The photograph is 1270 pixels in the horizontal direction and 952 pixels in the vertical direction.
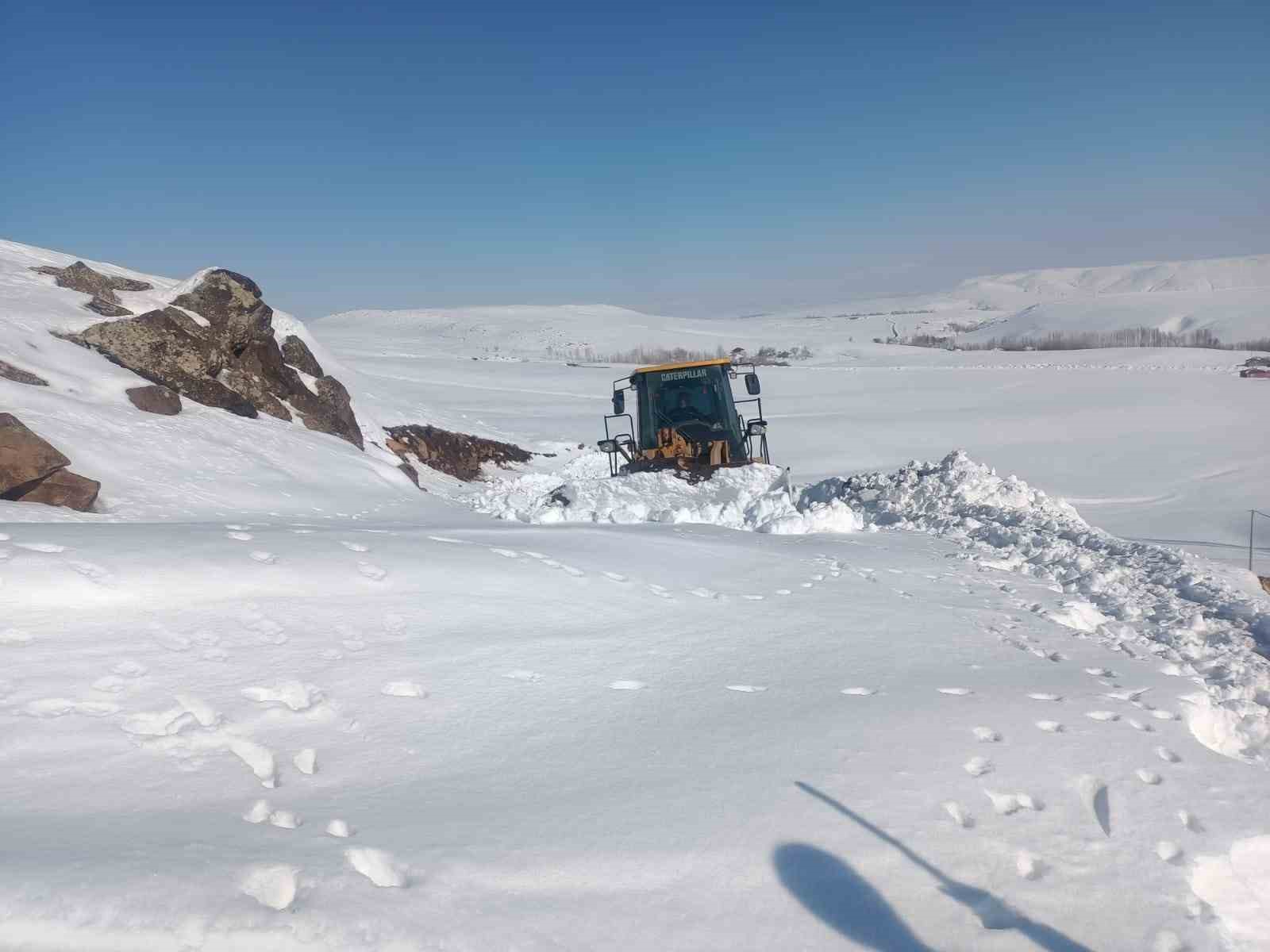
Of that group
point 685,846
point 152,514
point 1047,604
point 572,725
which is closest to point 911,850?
point 685,846

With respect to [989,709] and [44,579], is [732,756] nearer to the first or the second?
[989,709]

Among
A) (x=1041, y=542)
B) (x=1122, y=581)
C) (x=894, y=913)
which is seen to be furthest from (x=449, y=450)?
(x=894, y=913)

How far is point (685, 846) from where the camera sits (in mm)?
2916

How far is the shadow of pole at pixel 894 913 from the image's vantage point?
8.57ft

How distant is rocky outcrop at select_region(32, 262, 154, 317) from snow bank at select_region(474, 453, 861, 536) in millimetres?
6697

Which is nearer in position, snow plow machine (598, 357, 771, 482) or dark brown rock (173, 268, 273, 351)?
snow plow machine (598, 357, 771, 482)

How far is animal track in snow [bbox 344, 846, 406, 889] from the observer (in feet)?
8.45

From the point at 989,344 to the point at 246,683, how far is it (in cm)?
9339

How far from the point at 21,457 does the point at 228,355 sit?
7604mm

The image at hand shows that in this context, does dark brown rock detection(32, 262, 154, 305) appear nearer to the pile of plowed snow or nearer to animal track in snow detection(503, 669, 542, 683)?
the pile of plowed snow

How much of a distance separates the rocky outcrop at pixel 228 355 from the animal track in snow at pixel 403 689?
11.0 m

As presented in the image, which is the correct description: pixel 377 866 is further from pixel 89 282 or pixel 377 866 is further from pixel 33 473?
pixel 89 282

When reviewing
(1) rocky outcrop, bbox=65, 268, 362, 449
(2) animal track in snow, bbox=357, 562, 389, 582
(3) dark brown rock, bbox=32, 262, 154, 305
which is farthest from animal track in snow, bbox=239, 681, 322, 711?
(3) dark brown rock, bbox=32, 262, 154, 305

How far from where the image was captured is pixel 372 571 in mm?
4871
